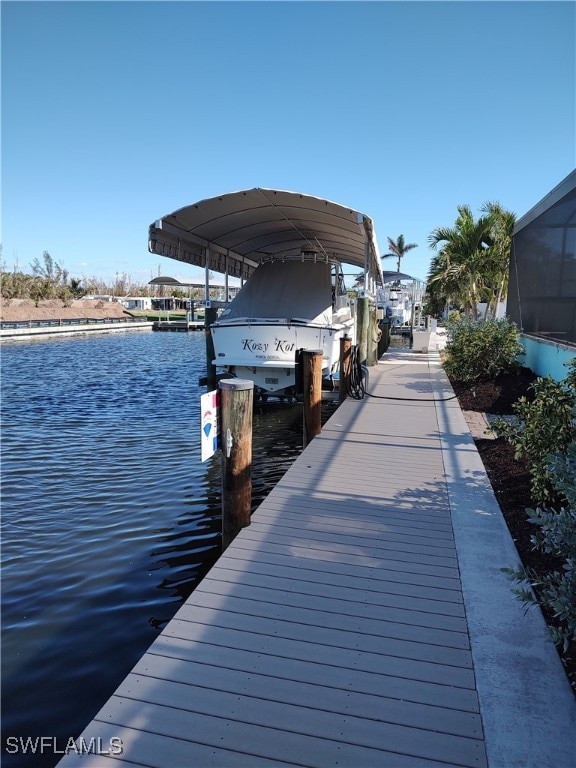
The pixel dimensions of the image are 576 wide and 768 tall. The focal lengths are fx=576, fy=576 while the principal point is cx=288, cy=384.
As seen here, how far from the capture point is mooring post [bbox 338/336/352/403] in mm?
10898

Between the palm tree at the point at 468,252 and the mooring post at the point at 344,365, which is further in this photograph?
the palm tree at the point at 468,252

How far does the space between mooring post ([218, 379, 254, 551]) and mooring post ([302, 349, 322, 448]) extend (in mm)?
3209

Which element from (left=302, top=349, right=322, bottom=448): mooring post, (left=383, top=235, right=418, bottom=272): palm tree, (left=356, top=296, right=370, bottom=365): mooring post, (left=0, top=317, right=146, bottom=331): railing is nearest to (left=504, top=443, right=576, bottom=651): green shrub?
(left=302, top=349, right=322, bottom=448): mooring post

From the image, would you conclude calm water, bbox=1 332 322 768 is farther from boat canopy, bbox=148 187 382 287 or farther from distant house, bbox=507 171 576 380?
distant house, bbox=507 171 576 380

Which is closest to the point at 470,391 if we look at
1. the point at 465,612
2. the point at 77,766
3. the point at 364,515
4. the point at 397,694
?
the point at 364,515

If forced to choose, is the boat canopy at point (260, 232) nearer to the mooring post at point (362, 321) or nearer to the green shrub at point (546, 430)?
the mooring post at point (362, 321)

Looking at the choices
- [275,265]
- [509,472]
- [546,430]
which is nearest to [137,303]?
[275,265]

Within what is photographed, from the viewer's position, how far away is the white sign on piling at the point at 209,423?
484 cm

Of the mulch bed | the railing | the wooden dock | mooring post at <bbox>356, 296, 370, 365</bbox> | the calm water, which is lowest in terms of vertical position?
the calm water

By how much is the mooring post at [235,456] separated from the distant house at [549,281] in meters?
5.61

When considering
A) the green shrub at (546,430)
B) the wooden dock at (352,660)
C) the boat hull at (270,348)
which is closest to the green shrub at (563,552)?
the wooden dock at (352,660)

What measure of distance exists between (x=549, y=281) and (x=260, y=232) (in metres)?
6.85

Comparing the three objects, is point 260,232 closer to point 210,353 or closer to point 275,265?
point 275,265

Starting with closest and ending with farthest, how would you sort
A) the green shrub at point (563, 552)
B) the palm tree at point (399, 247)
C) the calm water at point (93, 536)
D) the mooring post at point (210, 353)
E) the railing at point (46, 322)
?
the green shrub at point (563, 552), the calm water at point (93, 536), the mooring post at point (210, 353), the railing at point (46, 322), the palm tree at point (399, 247)
